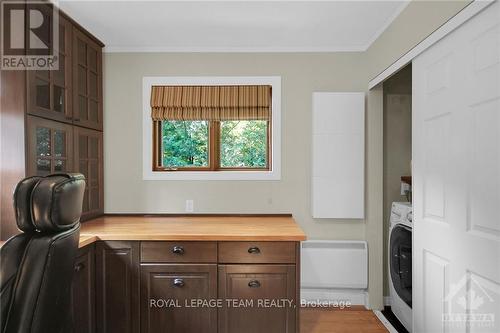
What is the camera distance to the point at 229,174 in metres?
2.64

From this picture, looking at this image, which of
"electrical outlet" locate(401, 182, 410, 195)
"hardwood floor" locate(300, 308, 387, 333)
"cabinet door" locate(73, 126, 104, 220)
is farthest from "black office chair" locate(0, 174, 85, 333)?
"electrical outlet" locate(401, 182, 410, 195)

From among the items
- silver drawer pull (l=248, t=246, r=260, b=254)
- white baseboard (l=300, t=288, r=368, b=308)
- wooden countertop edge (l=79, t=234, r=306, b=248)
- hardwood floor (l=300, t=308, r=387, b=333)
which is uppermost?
wooden countertop edge (l=79, t=234, r=306, b=248)

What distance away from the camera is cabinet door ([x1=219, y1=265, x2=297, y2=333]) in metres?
1.87

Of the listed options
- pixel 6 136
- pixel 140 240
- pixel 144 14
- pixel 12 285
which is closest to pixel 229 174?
pixel 140 240

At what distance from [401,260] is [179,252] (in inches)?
67.2

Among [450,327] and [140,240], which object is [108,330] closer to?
[140,240]

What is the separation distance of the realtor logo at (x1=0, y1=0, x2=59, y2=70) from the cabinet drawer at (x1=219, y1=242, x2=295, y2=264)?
1.70m

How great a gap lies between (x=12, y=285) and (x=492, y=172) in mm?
1956

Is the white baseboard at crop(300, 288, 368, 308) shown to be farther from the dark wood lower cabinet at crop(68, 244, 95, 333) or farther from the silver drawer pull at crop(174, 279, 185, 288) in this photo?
the dark wood lower cabinet at crop(68, 244, 95, 333)

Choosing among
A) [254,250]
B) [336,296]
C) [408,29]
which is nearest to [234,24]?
[408,29]

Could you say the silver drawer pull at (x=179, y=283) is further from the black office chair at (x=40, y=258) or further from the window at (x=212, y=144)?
the window at (x=212, y=144)

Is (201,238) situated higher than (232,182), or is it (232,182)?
(232,182)

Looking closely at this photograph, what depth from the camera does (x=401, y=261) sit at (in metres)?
2.20

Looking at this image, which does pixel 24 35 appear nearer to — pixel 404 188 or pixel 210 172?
pixel 210 172
